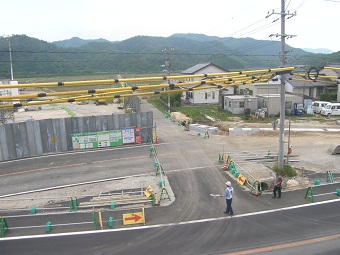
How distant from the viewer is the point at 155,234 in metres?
11.6

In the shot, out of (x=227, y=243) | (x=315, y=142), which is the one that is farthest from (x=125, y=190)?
(x=315, y=142)

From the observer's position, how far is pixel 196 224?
40.3ft

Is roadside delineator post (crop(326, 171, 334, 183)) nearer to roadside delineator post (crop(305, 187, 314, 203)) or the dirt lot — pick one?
the dirt lot

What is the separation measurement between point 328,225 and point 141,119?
1795 cm

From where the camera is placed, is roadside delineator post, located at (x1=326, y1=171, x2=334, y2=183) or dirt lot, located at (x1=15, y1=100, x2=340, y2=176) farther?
dirt lot, located at (x1=15, y1=100, x2=340, y2=176)

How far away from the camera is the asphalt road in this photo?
34.9 ft

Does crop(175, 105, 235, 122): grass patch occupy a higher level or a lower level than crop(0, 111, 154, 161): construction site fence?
lower

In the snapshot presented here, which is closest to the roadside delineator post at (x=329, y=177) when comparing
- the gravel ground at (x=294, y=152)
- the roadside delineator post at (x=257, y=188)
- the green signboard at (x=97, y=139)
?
the gravel ground at (x=294, y=152)

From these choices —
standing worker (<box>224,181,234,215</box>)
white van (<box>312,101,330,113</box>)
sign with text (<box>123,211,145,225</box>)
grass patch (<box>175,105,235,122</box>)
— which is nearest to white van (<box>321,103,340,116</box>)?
white van (<box>312,101,330,113</box>)

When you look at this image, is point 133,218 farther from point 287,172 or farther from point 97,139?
point 97,139

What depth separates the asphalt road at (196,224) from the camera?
10.6m

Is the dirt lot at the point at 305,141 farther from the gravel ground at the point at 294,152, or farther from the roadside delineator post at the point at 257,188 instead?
the roadside delineator post at the point at 257,188

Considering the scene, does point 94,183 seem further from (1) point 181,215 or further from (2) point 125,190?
(1) point 181,215

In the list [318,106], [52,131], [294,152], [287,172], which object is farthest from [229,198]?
[318,106]
